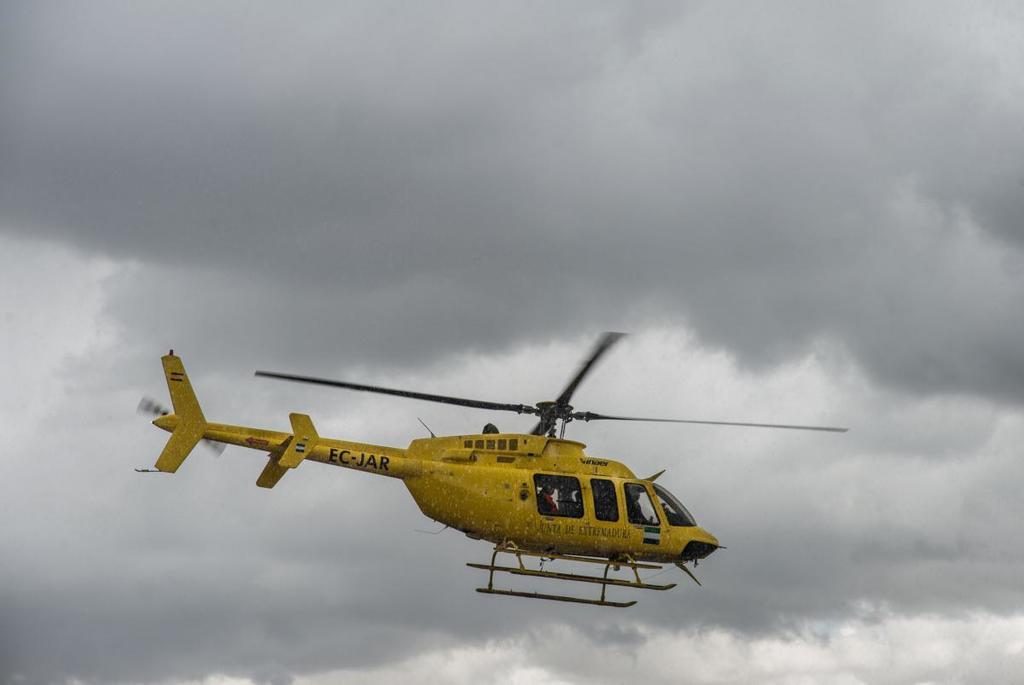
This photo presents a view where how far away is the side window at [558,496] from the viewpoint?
36594 mm

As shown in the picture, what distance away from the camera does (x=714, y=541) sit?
3844 centimetres

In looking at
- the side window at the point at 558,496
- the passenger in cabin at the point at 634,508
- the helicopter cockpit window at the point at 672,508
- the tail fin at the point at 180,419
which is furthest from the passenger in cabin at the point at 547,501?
the tail fin at the point at 180,419

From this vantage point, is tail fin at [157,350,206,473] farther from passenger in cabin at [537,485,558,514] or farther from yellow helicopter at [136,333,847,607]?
passenger in cabin at [537,485,558,514]

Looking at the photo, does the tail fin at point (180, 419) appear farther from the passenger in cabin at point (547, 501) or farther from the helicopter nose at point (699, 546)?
the helicopter nose at point (699, 546)

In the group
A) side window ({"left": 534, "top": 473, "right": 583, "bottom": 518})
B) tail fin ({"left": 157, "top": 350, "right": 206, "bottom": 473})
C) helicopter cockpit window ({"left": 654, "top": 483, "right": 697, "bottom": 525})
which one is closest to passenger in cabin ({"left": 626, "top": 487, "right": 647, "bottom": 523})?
helicopter cockpit window ({"left": 654, "top": 483, "right": 697, "bottom": 525})

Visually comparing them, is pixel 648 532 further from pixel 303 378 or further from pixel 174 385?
pixel 174 385

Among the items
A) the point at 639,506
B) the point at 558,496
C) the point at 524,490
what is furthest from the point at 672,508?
the point at 524,490

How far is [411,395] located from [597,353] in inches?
237

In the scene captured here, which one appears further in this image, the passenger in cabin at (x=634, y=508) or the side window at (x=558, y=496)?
the passenger in cabin at (x=634, y=508)

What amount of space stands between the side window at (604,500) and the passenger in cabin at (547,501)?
54.4 inches

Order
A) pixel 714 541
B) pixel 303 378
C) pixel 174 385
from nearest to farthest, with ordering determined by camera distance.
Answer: pixel 303 378 < pixel 174 385 < pixel 714 541

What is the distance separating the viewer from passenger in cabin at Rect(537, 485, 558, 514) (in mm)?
36547

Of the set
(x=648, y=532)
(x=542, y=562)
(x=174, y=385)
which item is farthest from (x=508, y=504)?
(x=174, y=385)

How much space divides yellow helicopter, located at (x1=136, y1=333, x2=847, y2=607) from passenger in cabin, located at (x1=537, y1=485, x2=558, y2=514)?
0.03 meters
